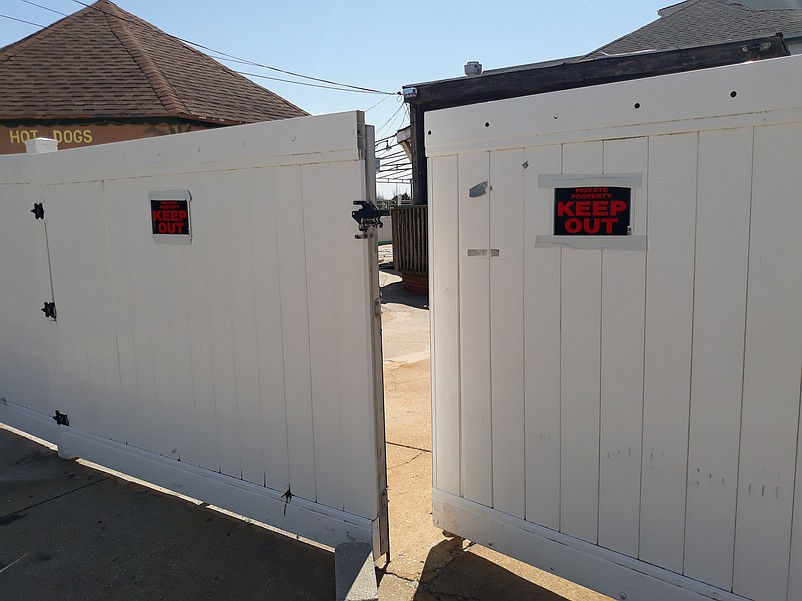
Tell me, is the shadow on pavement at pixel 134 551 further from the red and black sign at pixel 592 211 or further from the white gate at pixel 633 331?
the red and black sign at pixel 592 211

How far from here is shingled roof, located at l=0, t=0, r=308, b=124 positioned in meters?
8.43

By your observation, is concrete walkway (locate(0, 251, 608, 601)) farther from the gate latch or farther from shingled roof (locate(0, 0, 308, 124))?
shingled roof (locate(0, 0, 308, 124))

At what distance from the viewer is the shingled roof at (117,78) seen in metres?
8.43

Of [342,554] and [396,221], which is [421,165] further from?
[342,554]

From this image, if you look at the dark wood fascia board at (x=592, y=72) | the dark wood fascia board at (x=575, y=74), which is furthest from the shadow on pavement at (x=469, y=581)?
the dark wood fascia board at (x=592, y=72)

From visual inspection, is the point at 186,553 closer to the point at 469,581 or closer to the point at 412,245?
the point at 469,581

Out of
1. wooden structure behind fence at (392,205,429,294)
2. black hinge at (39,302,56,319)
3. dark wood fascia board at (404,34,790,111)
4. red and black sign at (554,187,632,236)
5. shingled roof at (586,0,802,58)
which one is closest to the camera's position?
red and black sign at (554,187,632,236)

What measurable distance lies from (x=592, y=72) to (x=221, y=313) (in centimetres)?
826

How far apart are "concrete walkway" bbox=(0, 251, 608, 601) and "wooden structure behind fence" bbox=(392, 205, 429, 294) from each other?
28.9 ft

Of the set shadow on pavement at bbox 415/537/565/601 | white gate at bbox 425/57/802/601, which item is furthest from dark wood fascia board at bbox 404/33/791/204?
shadow on pavement at bbox 415/537/565/601

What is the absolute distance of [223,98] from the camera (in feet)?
31.6

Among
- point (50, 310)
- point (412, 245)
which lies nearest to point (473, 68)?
point (412, 245)

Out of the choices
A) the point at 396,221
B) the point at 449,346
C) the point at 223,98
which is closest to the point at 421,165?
the point at 396,221

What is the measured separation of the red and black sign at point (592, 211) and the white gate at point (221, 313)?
2.59 ft
